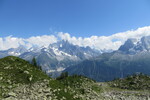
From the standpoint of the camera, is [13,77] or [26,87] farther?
[13,77]

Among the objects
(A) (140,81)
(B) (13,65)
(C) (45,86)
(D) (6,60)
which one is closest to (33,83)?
(C) (45,86)

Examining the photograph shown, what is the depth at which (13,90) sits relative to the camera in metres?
38.9

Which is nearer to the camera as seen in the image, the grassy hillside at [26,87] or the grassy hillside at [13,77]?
the grassy hillside at [26,87]

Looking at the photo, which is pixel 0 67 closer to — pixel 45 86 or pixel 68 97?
pixel 45 86

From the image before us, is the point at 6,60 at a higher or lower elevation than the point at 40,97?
higher

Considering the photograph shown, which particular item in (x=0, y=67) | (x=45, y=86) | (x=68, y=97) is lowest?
(x=68, y=97)

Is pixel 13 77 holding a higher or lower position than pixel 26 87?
higher

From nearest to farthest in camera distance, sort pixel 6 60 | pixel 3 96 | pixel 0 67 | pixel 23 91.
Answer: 1. pixel 3 96
2. pixel 23 91
3. pixel 0 67
4. pixel 6 60

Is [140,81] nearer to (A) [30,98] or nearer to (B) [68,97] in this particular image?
(B) [68,97]

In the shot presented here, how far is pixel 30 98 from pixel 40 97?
2.24m

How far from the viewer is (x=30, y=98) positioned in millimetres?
36312

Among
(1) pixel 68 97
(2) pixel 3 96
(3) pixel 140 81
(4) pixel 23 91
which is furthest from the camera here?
(3) pixel 140 81

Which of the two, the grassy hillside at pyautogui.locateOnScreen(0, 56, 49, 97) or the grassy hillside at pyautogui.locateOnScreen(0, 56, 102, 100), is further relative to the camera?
the grassy hillside at pyautogui.locateOnScreen(0, 56, 49, 97)

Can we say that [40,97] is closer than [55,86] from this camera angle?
Yes
